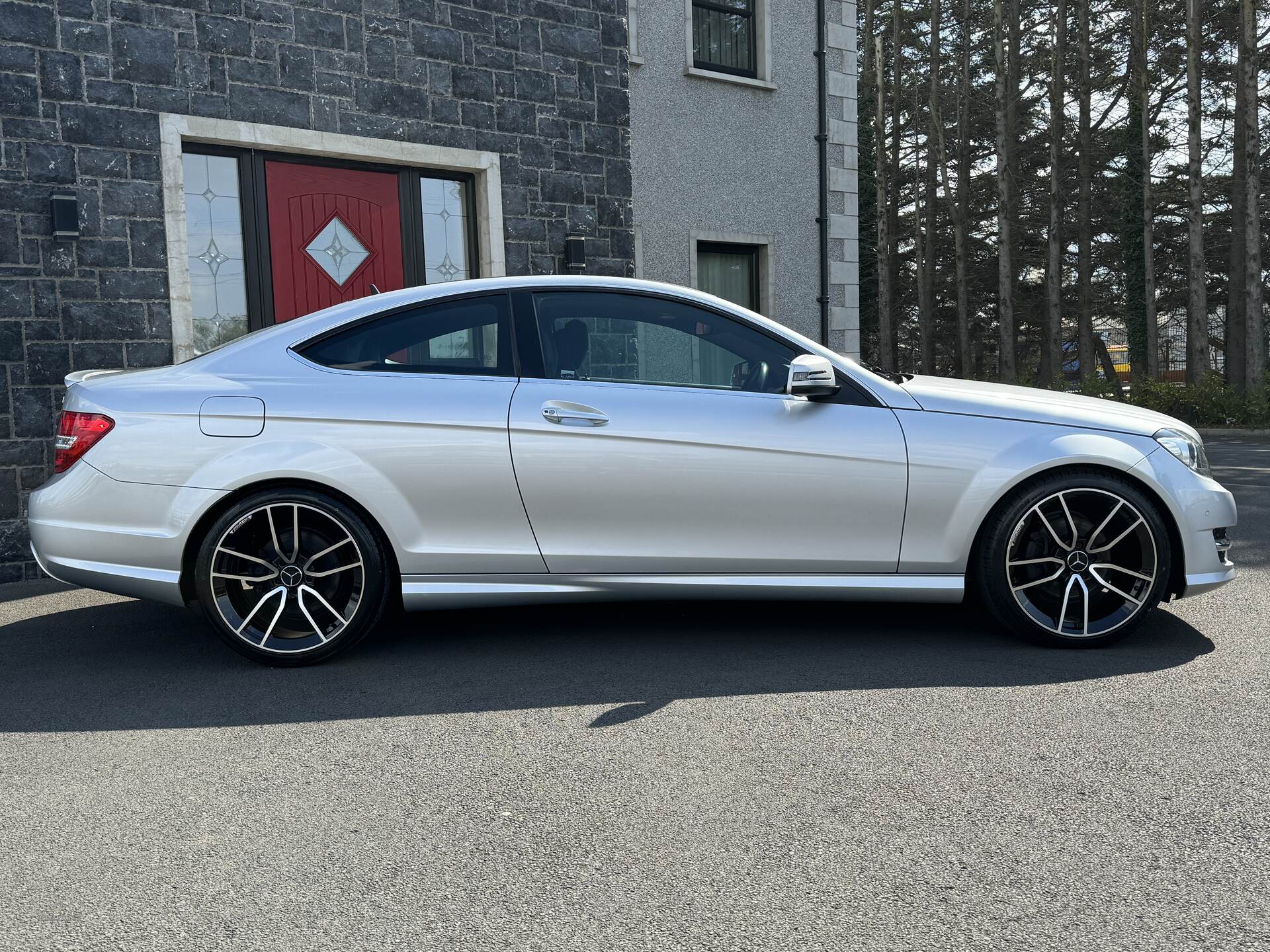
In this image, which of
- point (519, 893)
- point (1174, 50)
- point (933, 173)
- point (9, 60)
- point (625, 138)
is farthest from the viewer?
point (933, 173)

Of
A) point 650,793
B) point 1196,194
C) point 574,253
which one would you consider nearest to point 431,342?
point 650,793

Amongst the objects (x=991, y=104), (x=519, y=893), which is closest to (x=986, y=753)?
(x=519, y=893)

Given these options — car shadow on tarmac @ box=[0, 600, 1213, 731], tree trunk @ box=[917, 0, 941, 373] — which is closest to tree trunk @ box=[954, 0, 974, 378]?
tree trunk @ box=[917, 0, 941, 373]

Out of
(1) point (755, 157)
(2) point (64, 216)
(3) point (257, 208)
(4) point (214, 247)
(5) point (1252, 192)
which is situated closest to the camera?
(2) point (64, 216)

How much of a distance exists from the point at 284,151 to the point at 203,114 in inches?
25.9

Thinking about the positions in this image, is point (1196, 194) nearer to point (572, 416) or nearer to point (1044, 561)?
point (1044, 561)

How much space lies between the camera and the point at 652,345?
16.3 ft

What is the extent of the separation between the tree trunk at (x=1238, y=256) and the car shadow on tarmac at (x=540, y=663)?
66.2 ft

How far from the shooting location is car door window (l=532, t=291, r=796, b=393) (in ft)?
16.4

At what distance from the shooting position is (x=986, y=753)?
364cm

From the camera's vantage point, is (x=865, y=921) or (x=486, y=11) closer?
(x=865, y=921)

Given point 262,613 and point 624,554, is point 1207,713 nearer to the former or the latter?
point 624,554

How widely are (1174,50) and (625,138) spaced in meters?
24.4

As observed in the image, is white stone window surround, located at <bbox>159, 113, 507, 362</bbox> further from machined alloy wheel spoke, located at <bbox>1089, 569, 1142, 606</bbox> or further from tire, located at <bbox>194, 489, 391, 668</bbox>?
machined alloy wheel spoke, located at <bbox>1089, 569, 1142, 606</bbox>
